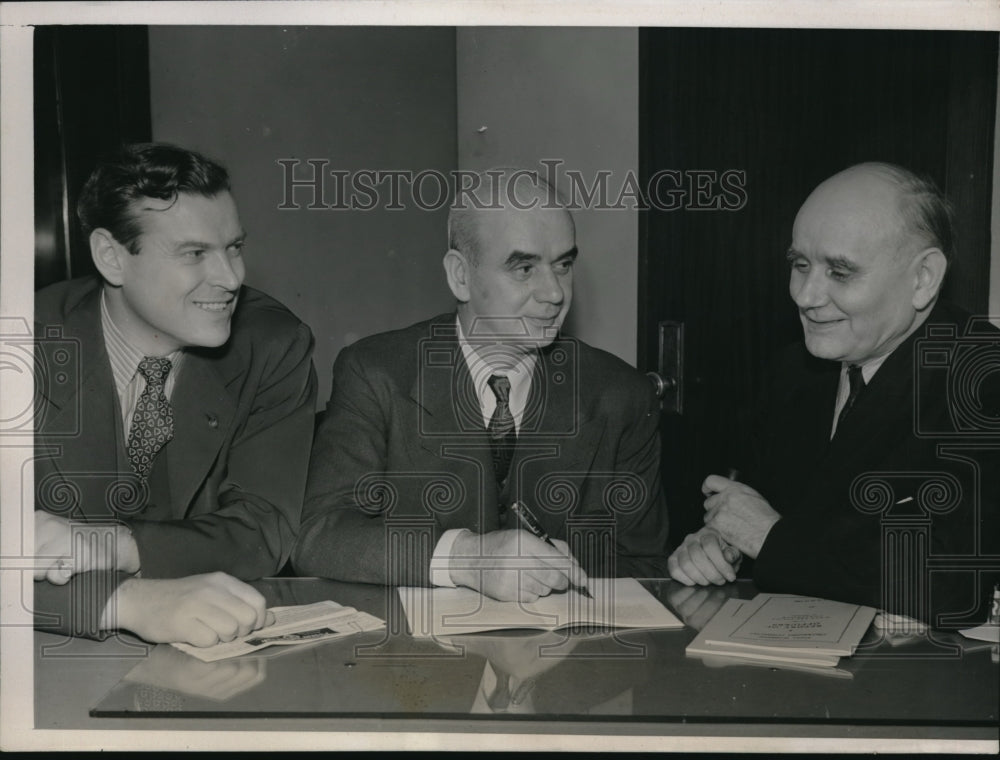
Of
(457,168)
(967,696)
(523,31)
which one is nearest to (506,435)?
(457,168)

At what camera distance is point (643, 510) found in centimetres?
196

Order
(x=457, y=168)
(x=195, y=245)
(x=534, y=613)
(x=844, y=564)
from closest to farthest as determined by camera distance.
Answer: (x=534, y=613) < (x=844, y=564) < (x=195, y=245) < (x=457, y=168)

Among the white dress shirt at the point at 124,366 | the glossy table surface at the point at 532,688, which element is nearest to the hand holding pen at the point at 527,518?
the glossy table surface at the point at 532,688

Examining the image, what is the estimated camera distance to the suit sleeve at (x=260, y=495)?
1742mm

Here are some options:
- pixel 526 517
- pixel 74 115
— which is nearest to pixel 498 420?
pixel 526 517

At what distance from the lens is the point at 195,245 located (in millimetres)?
1823

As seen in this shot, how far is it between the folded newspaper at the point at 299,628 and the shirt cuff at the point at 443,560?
17 cm

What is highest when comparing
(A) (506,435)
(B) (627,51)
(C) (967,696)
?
(B) (627,51)

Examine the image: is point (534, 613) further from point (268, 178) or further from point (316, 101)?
point (316, 101)

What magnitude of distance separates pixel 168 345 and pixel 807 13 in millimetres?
1365

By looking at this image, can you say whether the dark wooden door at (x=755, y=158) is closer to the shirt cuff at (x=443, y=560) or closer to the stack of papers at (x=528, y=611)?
the stack of papers at (x=528, y=611)

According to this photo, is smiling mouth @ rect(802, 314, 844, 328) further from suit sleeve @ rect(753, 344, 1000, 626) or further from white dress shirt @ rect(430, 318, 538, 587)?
white dress shirt @ rect(430, 318, 538, 587)

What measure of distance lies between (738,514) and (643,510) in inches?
7.9

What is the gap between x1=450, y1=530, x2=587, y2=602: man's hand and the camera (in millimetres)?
1644
